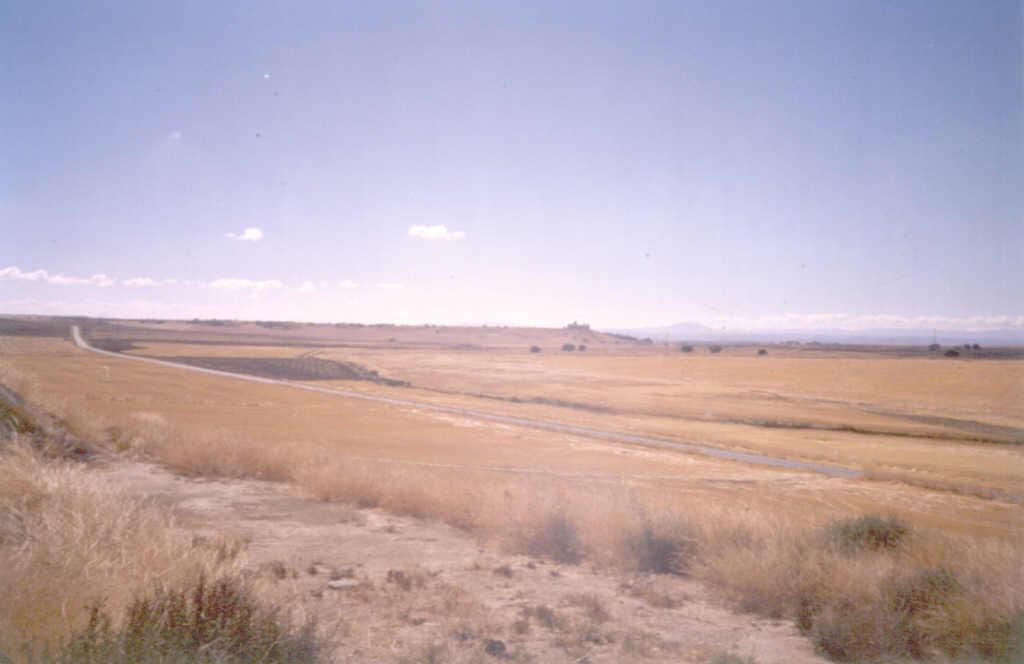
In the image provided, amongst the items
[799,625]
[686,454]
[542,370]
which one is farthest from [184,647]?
[542,370]

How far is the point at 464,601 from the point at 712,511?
5815mm

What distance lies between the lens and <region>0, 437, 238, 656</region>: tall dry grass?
523 cm

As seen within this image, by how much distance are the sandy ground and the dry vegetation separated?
1.10ft

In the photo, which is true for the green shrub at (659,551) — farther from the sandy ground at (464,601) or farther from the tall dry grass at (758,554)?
the sandy ground at (464,601)

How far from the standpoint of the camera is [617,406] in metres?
58.0

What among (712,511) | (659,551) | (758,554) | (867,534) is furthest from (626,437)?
(758,554)

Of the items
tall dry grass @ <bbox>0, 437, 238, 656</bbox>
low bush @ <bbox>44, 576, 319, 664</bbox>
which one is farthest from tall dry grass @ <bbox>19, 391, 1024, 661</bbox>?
low bush @ <bbox>44, 576, 319, 664</bbox>

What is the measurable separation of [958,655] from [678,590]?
307cm

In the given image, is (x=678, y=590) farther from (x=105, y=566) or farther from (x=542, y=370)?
(x=542, y=370)

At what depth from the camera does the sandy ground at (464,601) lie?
22.5ft

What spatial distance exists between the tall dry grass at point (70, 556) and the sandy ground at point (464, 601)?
1.20 metres

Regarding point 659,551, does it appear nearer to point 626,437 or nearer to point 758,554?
point 758,554

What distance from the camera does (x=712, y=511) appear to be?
1250cm

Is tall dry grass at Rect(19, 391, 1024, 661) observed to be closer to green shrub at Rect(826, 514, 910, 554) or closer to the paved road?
green shrub at Rect(826, 514, 910, 554)
